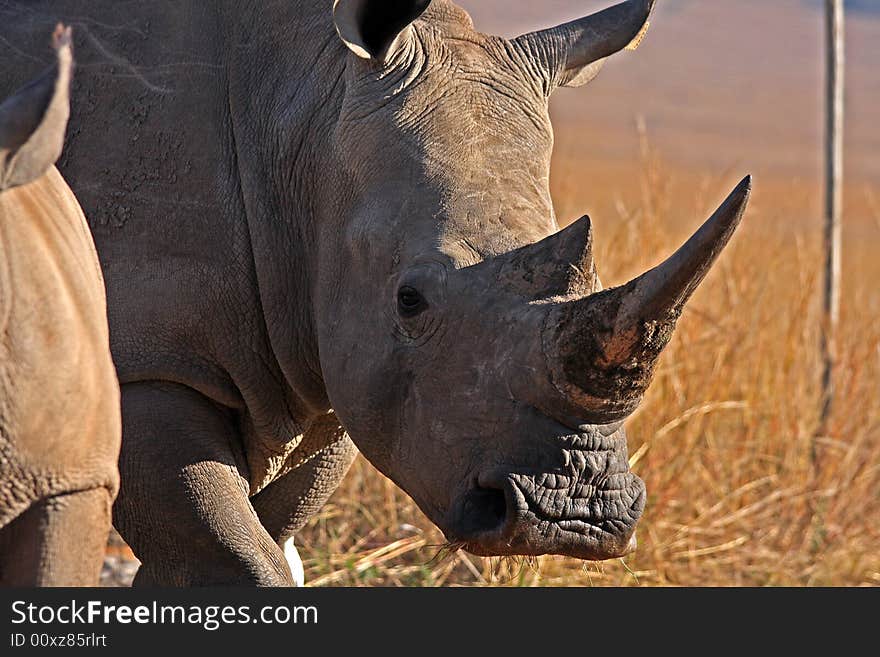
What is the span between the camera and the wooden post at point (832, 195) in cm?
777

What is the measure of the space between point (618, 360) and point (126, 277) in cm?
137

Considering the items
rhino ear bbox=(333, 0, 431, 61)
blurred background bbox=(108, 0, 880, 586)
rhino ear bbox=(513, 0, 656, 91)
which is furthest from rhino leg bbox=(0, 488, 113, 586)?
blurred background bbox=(108, 0, 880, 586)

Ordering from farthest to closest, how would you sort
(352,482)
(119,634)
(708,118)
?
1. (708,118)
2. (352,482)
3. (119,634)

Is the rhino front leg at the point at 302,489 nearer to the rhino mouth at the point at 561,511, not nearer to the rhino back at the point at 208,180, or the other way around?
the rhino back at the point at 208,180

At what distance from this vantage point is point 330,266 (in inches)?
162

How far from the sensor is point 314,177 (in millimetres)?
4230

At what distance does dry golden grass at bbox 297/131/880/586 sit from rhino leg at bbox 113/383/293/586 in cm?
210

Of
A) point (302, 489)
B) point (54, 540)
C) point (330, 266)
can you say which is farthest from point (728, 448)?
point (54, 540)

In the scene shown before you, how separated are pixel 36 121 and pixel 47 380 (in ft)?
1.37

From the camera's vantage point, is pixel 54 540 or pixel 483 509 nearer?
pixel 54 540

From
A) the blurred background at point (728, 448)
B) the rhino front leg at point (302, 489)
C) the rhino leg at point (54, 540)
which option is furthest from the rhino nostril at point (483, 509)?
the blurred background at point (728, 448)

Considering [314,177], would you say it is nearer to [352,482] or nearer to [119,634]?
[119,634]

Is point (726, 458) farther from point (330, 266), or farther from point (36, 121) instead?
point (36, 121)

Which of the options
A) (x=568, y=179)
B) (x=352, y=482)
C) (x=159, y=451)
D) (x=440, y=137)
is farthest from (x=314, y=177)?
(x=568, y=179)
